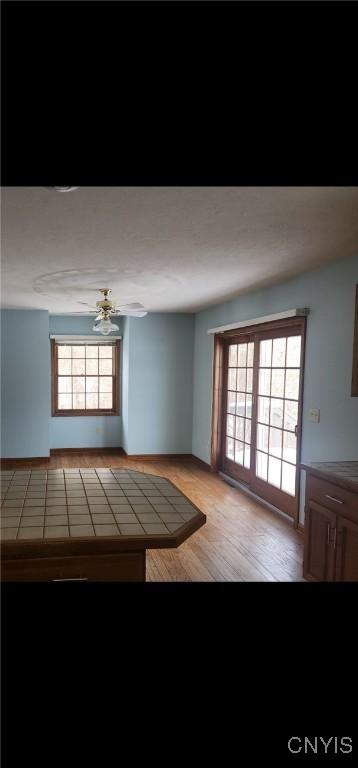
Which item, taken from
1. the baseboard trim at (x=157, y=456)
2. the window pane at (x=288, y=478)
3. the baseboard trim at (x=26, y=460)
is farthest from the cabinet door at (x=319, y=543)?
the baseboard trim at (x=26, y=460)

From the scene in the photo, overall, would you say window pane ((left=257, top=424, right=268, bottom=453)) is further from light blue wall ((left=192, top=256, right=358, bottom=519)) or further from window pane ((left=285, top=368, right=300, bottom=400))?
light blue wall ((left=192, top=256, right=358, bottom=519))

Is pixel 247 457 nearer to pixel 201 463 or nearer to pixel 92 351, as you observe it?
pixel 201 463

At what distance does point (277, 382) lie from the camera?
4.77 meters

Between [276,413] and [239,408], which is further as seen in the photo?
[239,408]

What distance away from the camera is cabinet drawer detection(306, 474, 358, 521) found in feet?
8.25

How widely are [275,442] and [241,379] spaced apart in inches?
47.6

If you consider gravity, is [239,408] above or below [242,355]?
below

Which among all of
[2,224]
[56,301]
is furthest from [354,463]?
[56,301]

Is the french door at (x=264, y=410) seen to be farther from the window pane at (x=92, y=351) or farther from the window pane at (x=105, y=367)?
the window pane at (x=92, y=351)

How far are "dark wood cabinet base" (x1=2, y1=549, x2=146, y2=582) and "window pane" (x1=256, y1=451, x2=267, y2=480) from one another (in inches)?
148

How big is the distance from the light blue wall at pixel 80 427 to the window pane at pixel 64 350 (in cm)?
22

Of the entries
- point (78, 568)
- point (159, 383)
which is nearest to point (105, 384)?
point (159, 383)
